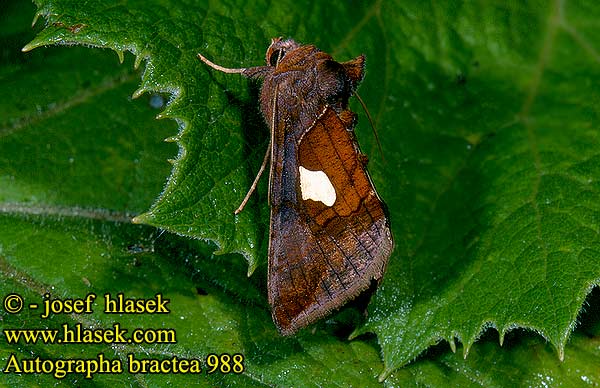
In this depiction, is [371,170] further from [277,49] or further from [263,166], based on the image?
[277,49]

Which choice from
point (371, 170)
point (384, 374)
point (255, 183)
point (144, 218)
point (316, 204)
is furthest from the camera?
point (371, 170)

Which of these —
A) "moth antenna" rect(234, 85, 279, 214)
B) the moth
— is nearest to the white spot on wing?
the moth

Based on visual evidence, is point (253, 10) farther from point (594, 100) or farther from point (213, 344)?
point (594, 100)

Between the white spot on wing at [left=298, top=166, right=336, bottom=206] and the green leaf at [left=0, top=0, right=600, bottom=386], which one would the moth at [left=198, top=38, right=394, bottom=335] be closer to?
the white spot on wing at [left=298, top=166, right=336, bottom=206]

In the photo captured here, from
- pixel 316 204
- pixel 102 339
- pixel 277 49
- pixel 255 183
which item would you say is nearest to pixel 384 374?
pixel 316 204

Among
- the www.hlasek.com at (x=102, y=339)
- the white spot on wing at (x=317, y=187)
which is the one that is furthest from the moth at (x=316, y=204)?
the www.hlasek.com at (x=102, y=339)

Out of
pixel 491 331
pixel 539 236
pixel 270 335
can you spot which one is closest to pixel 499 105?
pixel 539 236

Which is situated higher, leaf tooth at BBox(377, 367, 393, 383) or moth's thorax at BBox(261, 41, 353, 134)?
moth's thorax at BBox(261, 41, 353, 134)
